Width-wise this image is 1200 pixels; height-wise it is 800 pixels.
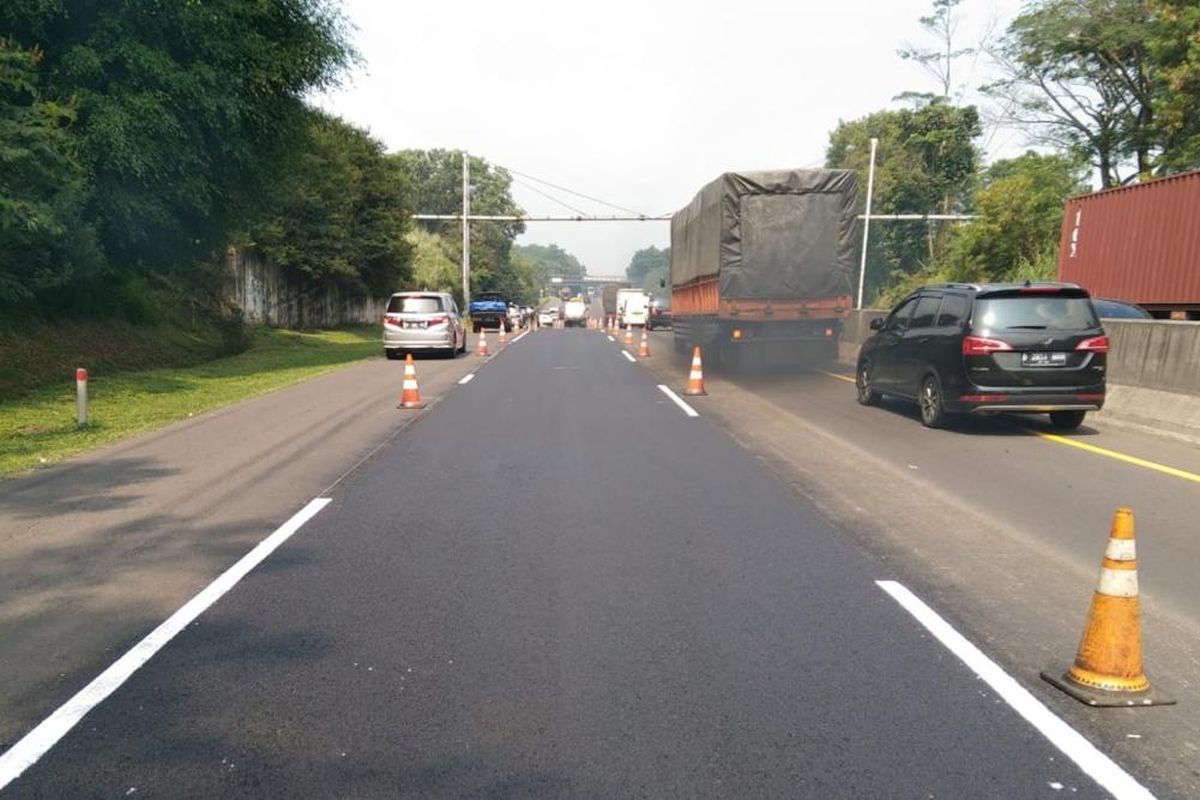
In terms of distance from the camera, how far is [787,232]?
19.2 metres

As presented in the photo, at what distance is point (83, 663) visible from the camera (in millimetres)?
4273

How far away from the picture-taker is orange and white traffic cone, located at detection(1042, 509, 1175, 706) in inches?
154

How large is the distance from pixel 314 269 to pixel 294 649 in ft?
120

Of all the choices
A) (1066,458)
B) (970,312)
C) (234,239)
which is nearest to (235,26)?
(234,239)

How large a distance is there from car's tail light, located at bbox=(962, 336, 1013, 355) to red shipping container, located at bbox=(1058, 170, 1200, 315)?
949 centimetres

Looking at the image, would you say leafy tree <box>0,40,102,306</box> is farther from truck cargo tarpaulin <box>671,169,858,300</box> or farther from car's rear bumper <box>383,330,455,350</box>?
truck cargo tarpaulin <box>671,169,858,300</box>

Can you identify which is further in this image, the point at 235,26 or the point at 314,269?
the point at 314,269

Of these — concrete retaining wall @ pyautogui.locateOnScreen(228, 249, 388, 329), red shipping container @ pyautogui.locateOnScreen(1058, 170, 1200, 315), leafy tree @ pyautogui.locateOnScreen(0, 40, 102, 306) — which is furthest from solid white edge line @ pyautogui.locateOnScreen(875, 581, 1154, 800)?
concrete retaining wall @ pyautogui.locateOnScreen(228, 249, 388, 329)

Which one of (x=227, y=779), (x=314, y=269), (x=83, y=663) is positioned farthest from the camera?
(x=314, y=269)

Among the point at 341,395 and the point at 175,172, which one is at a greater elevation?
the point at 175,172

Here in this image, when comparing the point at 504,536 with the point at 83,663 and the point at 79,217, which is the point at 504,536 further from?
the point at 79,217

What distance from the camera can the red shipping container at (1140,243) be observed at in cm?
1784

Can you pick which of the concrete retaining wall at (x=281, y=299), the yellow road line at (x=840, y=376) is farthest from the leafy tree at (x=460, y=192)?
the yellow road line at (x=840, y=376)

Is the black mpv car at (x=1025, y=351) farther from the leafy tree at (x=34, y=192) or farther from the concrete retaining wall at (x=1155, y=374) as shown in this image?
the leafy tree at (x=34, y=192)
